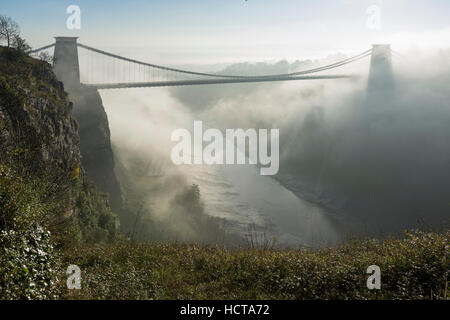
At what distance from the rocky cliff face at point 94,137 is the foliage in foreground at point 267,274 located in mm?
45659

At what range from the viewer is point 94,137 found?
4997 cm

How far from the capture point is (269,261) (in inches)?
243

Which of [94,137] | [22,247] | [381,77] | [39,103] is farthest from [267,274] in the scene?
[381,77]

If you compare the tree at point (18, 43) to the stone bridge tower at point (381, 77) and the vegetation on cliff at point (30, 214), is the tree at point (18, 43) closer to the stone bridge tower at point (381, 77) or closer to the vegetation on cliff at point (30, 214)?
the vegetation on cliff at point (30, 214)

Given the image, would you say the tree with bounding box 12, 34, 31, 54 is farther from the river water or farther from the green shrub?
the river water

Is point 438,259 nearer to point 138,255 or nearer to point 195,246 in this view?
point 195,246

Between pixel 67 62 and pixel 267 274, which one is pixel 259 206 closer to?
pixel 67 62

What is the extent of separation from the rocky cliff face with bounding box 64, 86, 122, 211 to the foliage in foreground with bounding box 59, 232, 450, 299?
45.7 metres

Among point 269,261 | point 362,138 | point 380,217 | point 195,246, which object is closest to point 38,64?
point 195,246
